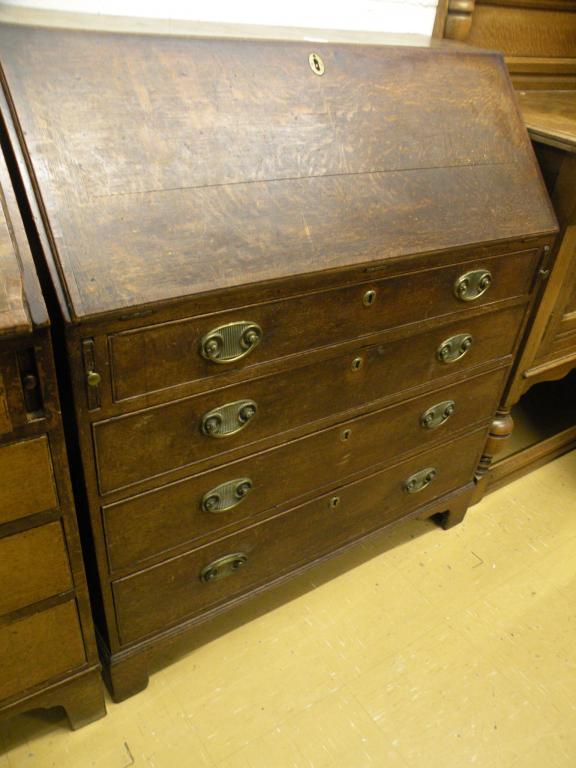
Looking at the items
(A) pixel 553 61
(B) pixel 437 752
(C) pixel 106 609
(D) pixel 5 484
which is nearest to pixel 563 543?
(B) pixel 437 752

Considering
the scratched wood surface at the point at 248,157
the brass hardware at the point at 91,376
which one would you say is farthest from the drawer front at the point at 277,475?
the scratched wood surface at the point at 248,157

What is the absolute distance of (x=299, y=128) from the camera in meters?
1.12

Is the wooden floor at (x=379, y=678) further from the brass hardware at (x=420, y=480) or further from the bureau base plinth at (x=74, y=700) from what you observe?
the brass hardware at (x=420, y=480)

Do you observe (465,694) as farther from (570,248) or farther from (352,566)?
(570,248)

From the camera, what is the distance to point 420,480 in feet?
5.52

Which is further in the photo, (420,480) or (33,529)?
(420,480)

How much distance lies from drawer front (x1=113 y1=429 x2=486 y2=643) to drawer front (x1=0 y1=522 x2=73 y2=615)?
6.1 inches

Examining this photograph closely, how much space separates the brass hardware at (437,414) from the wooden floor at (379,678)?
49 centimetres

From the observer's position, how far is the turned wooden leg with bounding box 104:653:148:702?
135cm

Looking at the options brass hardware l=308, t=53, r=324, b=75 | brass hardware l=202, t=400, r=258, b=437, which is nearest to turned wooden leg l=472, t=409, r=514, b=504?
brass hardware l=202, t=400, r=258, b=437

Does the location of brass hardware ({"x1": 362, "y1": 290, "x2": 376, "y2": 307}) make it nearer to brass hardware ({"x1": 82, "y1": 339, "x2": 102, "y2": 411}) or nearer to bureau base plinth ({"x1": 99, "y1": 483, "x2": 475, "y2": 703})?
brass hardware ({"x1": 82, "y1": 339, "x2": 102, "y2": 411})

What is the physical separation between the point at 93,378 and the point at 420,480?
1.04 m

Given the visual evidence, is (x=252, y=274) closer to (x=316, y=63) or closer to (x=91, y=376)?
(x=91, y=376)

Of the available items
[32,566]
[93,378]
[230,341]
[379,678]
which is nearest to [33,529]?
[32,566]
